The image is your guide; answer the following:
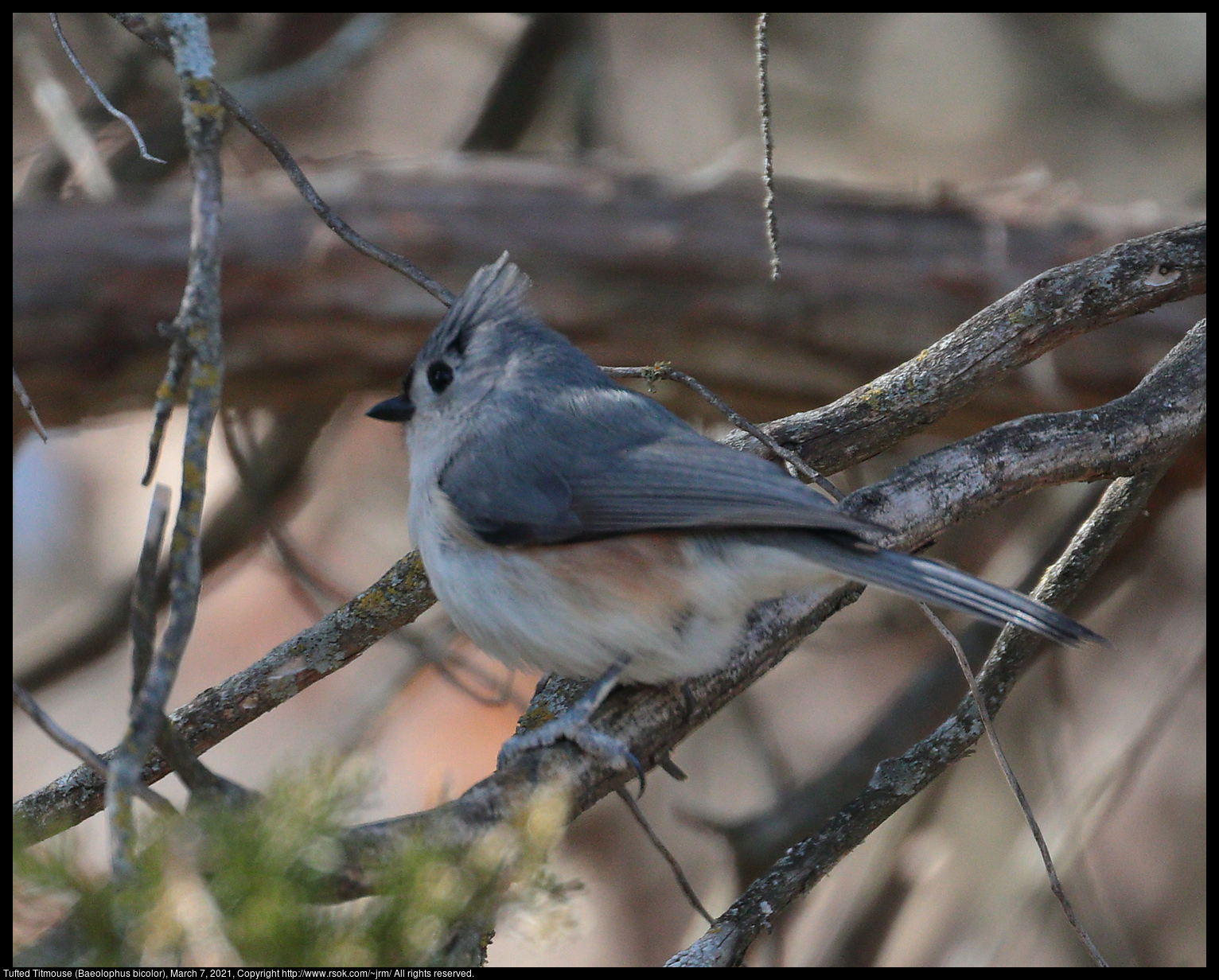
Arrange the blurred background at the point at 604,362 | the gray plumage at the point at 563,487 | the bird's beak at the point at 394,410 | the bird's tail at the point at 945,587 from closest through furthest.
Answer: the bird's tail at the point at 945,587 < the gray plumage at the point at 563,487 < the bird's beak at the point at 394,410 < the blurred background at the point at 604,362

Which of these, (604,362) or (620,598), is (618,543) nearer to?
(620,598)

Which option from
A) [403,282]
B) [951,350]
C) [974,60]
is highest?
[974,60]

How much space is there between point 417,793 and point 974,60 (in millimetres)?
4568

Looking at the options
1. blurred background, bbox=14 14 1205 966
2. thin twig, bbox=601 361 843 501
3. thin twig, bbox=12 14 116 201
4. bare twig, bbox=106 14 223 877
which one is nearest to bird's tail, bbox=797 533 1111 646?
thin twig, bbox=601 361 843 501

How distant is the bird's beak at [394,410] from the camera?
7.47 feet

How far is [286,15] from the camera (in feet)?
15.5

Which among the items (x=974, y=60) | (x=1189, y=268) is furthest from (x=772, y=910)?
(x=974, y=60)

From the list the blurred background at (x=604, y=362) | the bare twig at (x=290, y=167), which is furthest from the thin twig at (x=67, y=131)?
the bare twig at (x=290, y=167)

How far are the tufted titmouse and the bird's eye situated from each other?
6.3 inches

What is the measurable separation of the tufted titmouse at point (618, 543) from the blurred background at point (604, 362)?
100 cm

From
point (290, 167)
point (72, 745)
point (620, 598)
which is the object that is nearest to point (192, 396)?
point (72, 745)

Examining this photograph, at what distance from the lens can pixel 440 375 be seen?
229cm

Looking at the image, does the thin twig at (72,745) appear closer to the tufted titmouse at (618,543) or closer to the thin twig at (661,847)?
the tufted titmouse at (618,543)

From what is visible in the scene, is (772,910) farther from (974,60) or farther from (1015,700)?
(974,60)
